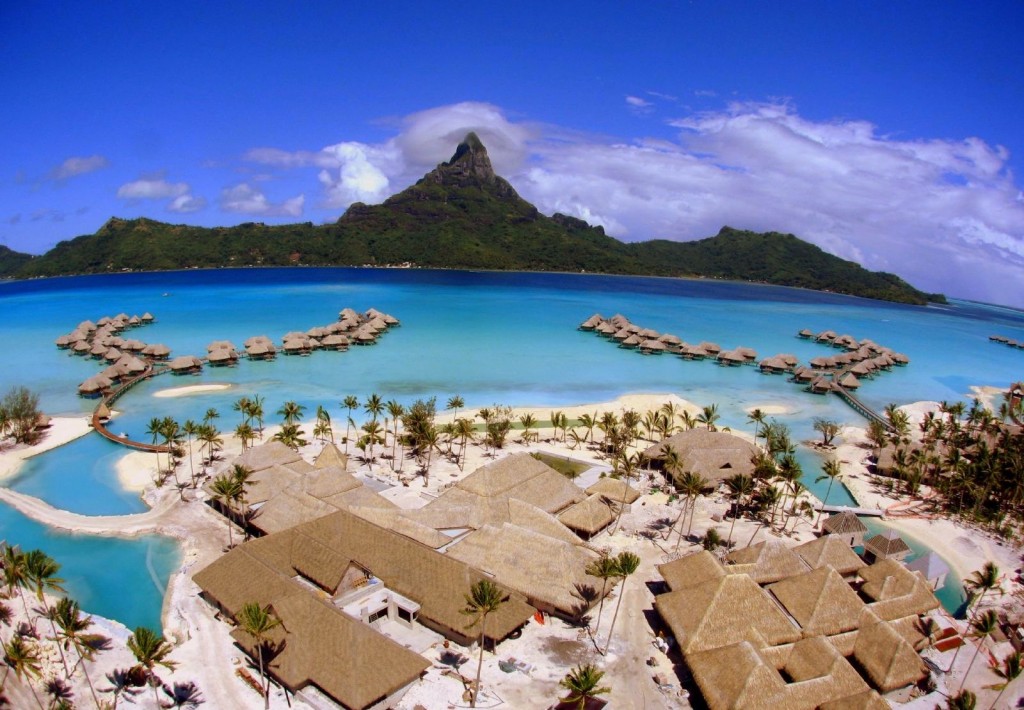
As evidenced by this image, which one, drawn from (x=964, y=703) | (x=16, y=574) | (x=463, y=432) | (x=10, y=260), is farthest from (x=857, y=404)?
(x=10, y=260)

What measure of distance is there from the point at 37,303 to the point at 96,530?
4056 inches

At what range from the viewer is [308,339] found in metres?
62.0

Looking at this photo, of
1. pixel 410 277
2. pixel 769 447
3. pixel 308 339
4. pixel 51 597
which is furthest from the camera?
pixel 410 277

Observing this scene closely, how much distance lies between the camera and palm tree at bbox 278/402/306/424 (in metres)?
34.7

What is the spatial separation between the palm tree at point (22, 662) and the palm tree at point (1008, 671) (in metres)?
26.4

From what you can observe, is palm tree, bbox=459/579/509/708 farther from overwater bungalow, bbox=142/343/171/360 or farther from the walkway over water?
overwater bungalow, bbox=142/343/171/360

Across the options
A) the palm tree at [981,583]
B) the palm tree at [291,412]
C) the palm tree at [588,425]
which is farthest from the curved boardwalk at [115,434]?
the palm tree at [981,583]

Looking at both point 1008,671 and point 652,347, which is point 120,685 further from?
point 652,347

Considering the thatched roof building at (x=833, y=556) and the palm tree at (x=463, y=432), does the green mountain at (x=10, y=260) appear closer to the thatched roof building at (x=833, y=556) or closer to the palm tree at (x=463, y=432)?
the palm tree at (x=463, y=432)

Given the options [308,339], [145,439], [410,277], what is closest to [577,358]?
[308,339]

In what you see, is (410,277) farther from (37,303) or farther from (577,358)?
(577,358)

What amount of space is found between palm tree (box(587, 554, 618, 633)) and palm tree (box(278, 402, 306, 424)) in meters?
21.6

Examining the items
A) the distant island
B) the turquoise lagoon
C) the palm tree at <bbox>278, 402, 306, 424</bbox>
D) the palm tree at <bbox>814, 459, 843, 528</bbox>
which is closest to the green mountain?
the distant island

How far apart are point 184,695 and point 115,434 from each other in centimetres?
2609
